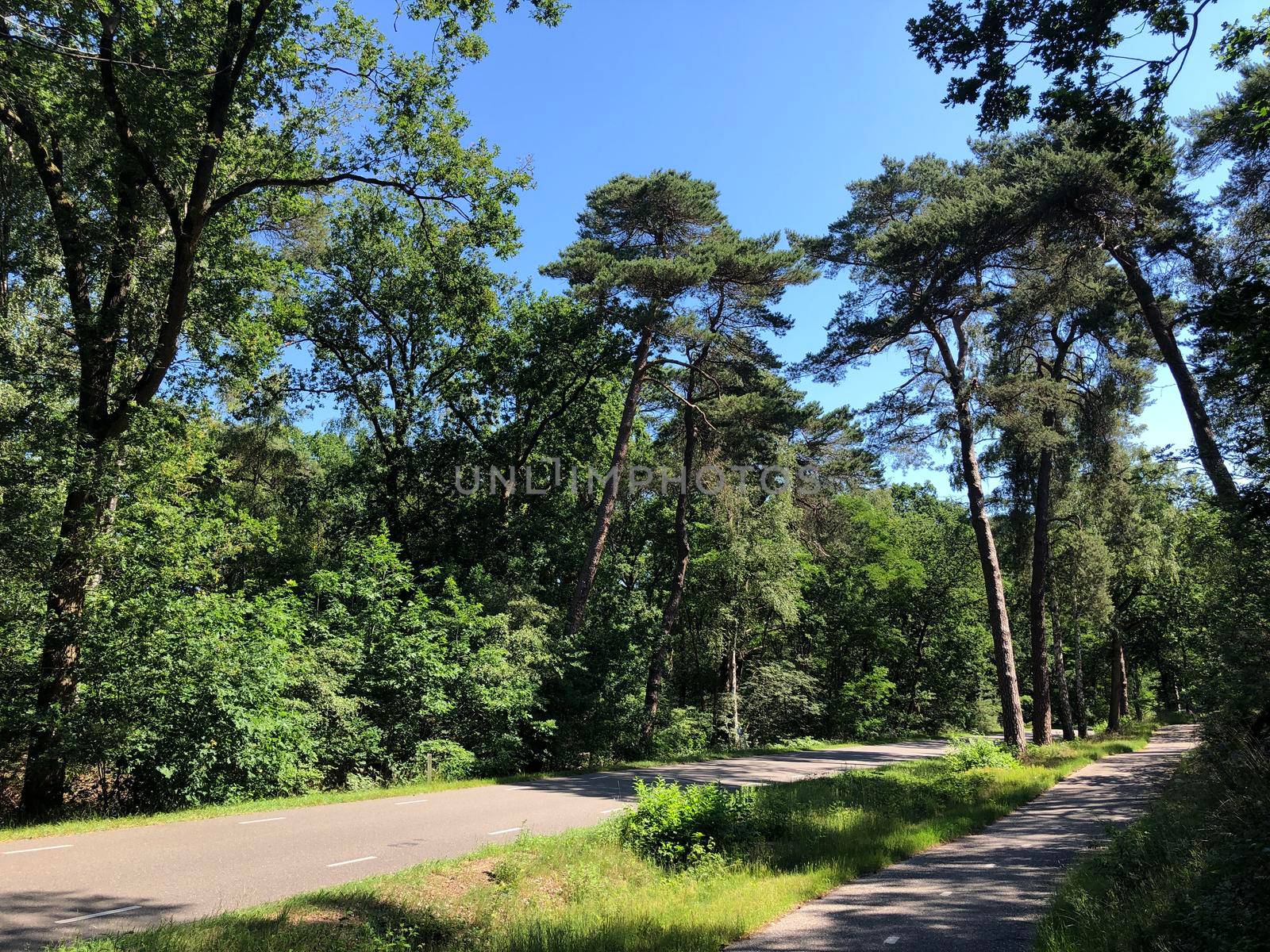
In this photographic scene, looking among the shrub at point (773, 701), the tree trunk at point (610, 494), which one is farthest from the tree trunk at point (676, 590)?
the shrub at point (773, 701)

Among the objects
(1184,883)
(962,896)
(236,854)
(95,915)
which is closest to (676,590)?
(236,854)

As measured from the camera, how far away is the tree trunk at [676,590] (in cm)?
2375

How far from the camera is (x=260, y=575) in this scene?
27.4 meters

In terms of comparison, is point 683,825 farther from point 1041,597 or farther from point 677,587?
point 1041,597

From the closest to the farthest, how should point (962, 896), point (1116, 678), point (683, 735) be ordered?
1. point (962, 896)
2. point (683, 735)
3. point (1116, 678)

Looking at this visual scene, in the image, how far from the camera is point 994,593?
18.6 metres

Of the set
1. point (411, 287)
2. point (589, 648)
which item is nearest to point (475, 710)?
point (589, 648)

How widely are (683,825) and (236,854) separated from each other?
5333mm

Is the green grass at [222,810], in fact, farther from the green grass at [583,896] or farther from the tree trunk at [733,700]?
the tree trunk at [733,700]

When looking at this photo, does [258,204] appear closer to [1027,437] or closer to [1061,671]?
[1027,437]

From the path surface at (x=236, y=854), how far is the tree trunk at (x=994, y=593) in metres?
10.8

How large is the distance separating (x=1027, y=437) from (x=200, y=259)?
1968cm

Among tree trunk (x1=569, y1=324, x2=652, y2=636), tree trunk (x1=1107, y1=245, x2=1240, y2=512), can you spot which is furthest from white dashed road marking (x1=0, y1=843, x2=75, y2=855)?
tree trunk (x1=1107, y1=245, x2=1240, y2=512)

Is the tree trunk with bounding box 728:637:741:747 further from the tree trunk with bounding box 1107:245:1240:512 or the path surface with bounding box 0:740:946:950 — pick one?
the tree trunk with bounding box 1107:245:1240:512
